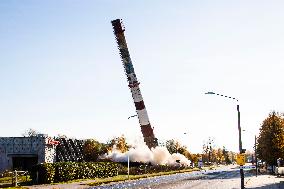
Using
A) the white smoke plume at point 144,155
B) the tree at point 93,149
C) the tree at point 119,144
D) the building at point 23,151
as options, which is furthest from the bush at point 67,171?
the tree at point 119,144

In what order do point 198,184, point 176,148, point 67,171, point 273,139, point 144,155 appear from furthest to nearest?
1. point 176,148
2. point 144,155
3. point 273,139
4. point 67,171
5. point 198,184

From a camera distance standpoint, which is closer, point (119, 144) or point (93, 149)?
point (93, 149)

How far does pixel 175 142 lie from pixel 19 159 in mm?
67507

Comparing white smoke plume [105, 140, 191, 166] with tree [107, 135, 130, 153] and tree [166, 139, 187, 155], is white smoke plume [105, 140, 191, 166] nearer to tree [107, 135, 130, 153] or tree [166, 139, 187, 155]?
tree [107, 135, 130, 153]

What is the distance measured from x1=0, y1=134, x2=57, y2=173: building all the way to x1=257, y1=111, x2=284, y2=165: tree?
130ft

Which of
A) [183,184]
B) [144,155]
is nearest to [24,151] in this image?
[144,155]

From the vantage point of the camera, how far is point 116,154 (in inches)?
3563

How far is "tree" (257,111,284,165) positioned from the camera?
7650cm

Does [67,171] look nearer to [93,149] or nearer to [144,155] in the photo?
[144,155]

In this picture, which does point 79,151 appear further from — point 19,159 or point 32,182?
point 32,182

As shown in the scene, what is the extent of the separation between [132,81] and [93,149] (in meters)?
26.7

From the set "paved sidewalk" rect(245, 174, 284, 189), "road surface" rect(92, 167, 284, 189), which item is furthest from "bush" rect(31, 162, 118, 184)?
"paved sidewalk" rect(245, 174, 284, 189)

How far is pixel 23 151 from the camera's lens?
69000 millimetres

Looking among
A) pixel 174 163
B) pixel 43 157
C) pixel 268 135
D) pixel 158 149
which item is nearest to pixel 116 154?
pixel 158 149
